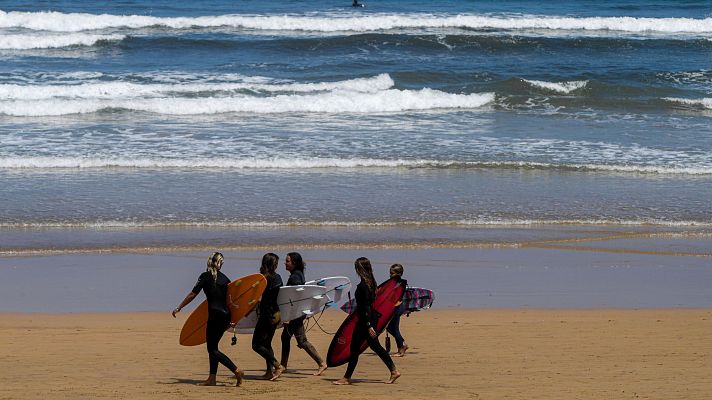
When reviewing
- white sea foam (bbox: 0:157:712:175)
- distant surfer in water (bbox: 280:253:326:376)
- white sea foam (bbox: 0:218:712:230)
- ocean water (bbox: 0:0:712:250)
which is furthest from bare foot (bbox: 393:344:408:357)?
white sea foam (bbox: 0:157:712:175)

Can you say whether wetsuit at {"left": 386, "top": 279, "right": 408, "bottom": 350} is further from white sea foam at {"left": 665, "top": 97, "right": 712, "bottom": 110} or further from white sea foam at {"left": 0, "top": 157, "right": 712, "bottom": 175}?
white sea foam at {"left": 665, "top": 97, "right": 712, "bottom": 110}

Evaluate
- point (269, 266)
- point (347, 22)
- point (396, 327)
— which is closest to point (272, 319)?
point (269, 266)

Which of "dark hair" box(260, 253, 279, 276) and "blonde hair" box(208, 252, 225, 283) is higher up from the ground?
"blonde hair" box(208, 252, 225, 283)

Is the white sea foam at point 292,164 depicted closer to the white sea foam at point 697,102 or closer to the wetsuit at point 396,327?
the white sea foam at point 697,102

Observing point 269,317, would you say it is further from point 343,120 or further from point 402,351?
point 343,120

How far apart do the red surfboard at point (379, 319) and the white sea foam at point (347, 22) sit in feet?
87.5

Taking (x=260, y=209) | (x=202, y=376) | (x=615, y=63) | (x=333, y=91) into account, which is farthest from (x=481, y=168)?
(x=615, y=63)

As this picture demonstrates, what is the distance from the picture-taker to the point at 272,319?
8289mm

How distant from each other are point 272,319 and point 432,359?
5.41 feet

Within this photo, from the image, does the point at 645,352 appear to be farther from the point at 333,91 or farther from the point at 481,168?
the point at 333,91

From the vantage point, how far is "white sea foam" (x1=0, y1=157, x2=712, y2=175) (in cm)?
1747

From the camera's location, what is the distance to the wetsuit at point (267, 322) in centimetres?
827

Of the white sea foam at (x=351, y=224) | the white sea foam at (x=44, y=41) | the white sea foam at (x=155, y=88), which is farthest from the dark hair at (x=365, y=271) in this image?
the white sea foam at (x=44, y=41)

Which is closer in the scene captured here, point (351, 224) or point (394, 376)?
point (394, 376)
